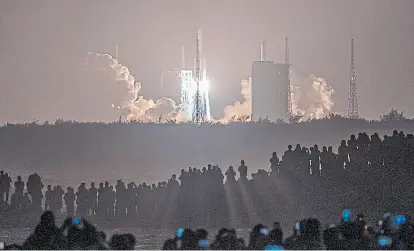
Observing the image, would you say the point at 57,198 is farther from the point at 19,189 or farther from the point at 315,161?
the point at 315,161

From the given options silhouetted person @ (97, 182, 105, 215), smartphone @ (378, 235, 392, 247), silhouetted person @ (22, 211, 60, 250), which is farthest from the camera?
silhouetted person @ (97, 182, 105, 215)

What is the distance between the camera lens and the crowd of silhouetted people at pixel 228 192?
16469 millimetres

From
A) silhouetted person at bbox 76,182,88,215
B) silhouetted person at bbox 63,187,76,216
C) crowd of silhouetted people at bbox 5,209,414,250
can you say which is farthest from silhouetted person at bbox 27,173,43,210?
crowd of silhouetted people at bbox 5,209,414,250

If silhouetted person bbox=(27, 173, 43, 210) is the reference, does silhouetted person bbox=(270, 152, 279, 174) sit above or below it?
above

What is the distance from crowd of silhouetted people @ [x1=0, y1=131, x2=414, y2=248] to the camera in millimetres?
16469

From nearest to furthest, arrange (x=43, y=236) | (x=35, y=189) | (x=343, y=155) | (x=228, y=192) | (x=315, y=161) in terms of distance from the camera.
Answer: (x=43, y=236), (x=343, y=155), (x=315, y=161), (x=35, y=189), (x=228, y=192)

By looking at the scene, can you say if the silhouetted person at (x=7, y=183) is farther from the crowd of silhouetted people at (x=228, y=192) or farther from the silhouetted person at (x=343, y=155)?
the silhouetted person at (x=343, y=155)

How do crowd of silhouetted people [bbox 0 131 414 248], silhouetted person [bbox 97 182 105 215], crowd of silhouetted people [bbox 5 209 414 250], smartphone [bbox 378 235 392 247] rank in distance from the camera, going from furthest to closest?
silhouetted person [bbox 97 182 105 215] < crowd of silhouetted people [bbox 0 131 414 248] < smartphone [bbox 378 235 392 247] < crowd of silhouetted people [bbox 5 209 414 250]

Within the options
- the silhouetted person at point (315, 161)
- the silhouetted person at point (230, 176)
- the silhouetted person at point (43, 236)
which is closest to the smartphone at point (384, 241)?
the silhouetted person at point (43, 236)

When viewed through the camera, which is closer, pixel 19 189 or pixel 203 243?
pixel 203 243

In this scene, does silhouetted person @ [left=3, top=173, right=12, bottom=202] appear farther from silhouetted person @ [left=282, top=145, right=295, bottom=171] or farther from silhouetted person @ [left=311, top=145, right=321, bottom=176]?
Result: silhouetted person @ [left=311, top=145, right=321, bottom=176]

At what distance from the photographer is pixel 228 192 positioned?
1712 centimetres

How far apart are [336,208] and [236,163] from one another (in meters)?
3.33

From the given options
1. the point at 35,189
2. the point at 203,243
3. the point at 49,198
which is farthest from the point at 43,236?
the point at 35,189
